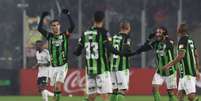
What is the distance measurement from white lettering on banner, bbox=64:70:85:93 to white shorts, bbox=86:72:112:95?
14.7 meters

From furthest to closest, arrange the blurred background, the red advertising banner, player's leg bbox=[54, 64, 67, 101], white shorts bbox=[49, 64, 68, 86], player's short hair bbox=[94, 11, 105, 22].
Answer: the blurred background, the red advertising banner, white shorts bbox=[49, 64, 68, 86], player's leg bbox=[54, 64, 67, 101], player's short hair bbox=[94, 11, 105, 22]

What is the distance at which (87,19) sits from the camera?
32.5 m

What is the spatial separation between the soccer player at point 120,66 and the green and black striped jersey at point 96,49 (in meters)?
3.66

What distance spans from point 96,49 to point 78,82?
15.0 m

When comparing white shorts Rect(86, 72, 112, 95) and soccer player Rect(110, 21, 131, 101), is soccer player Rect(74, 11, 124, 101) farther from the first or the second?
soccer player Rect(110, 21, 131, 101)

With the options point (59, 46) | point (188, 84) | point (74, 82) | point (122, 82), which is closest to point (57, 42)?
point (59, 46)

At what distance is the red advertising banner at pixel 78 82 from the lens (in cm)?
3114

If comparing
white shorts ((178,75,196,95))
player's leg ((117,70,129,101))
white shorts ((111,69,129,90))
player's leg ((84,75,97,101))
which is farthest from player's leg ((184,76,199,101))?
white shorts ((111,69,129,90))

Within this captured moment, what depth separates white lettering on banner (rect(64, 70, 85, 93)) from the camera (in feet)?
102

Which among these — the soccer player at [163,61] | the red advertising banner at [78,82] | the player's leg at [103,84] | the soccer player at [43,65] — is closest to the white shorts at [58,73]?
the soccer player at [163,61]

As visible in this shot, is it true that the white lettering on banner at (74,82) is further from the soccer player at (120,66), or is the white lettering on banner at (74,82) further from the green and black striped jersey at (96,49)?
the green and black striped jersey at (96,49)

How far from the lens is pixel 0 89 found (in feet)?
103

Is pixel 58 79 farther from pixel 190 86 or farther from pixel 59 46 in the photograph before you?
pixel 190 86

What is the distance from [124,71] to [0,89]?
11.6 m
